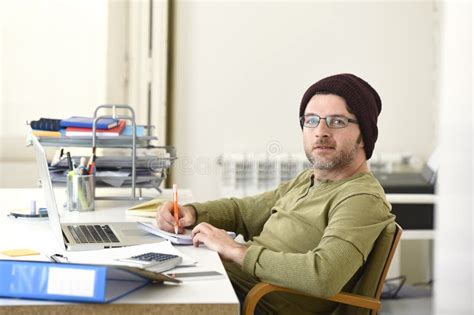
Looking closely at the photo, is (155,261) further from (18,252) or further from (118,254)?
(18,252)

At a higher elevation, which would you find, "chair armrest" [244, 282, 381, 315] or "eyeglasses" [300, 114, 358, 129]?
"eyeglasses" [300, 114, 358, 129]

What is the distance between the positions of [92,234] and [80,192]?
1.73ft

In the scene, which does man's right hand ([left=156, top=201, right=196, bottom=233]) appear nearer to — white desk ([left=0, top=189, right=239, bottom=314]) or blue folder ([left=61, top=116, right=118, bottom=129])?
white desk ([left=0, top=189, right=239, bottom=314])

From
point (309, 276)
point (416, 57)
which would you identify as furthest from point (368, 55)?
point (309, 276)

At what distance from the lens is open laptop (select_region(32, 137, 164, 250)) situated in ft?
6.13

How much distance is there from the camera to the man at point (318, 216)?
1.77 m

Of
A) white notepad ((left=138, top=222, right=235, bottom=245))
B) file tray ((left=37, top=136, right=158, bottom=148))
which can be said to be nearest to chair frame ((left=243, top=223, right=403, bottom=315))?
white notepad ((left=138, top=222, right=235, bottom=245))

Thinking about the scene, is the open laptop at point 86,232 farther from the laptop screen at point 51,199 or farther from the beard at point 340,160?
the beard at point 340,160

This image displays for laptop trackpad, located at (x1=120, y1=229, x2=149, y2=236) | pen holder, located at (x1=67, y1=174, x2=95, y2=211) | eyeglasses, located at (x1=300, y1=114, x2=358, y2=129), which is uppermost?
eyeglasses, located at (x1=300, y1=114, x2=358, y2=129)

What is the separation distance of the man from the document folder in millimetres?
514

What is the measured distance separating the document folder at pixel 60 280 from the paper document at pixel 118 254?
0.27 meters

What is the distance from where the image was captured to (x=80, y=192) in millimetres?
2531

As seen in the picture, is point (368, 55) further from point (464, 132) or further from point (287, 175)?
point (464, 132)

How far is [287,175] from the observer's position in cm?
443
